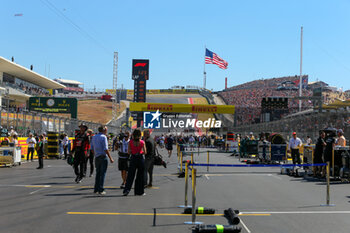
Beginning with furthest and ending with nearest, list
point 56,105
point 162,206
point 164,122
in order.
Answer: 1. point 164,122
2. point 56,105
3. point 162,206

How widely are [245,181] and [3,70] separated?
5711cm

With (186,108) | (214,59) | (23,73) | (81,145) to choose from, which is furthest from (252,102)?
(81,145)

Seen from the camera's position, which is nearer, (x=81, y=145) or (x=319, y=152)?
(x=81, y=145)

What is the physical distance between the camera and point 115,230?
655 cm

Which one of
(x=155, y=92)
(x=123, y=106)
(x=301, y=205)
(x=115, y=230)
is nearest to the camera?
(x=115, y=230)

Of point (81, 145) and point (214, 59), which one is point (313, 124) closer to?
point (81, 145)

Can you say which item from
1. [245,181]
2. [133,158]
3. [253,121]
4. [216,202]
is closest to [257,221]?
[216,202]

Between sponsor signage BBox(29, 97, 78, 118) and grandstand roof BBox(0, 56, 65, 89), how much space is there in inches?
430

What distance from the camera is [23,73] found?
69000 millimetres

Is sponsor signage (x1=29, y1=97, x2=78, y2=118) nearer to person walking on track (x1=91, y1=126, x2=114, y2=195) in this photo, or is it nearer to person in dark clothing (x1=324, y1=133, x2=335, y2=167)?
person in dark clothing (x1=324, y1=133, x2=335, y2=167)

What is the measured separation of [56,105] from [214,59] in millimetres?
23928

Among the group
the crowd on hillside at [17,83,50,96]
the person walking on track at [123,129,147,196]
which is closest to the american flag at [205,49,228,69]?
the crowd on hillside at [17,83,50,96]

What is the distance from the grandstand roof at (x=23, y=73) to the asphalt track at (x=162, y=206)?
51204 mm

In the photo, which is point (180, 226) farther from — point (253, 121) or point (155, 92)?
point (155, 92)
